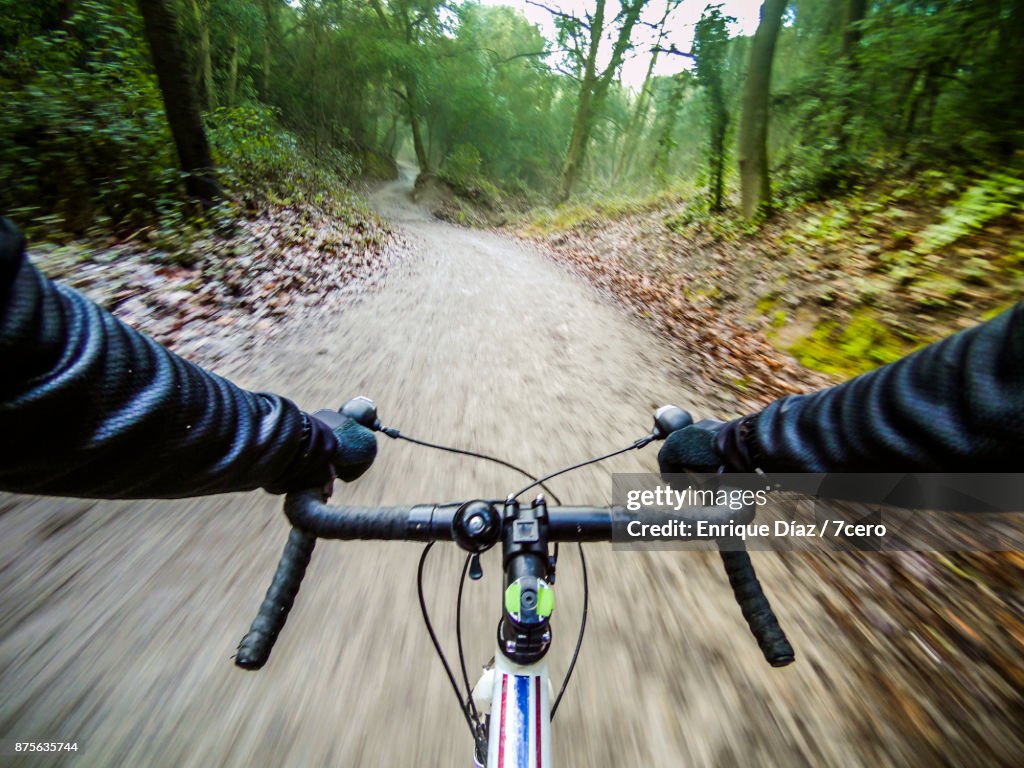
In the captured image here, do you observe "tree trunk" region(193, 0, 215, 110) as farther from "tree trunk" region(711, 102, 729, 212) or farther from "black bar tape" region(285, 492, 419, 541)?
"black bar tape" region(285, 492, 419, 541)

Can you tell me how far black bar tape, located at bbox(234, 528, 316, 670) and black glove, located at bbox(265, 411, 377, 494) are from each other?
17 centimetres

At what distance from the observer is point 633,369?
14.7 feet

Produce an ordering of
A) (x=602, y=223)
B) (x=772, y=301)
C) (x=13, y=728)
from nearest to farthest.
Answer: (x=13, y=728)
(x=772, y=301)
(x=602, y=223)

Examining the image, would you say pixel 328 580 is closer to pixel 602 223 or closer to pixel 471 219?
pixel 602 223

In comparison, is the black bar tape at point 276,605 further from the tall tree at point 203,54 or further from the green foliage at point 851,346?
the tall tree at point 203,54

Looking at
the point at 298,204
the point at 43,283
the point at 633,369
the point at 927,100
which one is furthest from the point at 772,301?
the point at 298,204

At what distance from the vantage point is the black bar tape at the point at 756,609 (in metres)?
1.07

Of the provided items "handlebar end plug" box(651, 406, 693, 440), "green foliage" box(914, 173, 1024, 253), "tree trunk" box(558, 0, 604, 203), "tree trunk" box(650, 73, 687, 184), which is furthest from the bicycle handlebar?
"tree trunk" box(558, 0, 604, 203)

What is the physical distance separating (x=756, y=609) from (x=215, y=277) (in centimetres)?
605

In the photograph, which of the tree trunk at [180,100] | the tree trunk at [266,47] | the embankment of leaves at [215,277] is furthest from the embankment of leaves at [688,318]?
the tree trunk at [266,47]

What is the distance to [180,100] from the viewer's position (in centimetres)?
575

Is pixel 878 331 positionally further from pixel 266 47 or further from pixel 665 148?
pixel 266 47

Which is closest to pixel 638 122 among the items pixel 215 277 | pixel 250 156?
pixel 250 156

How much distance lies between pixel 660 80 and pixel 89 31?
21.2m
